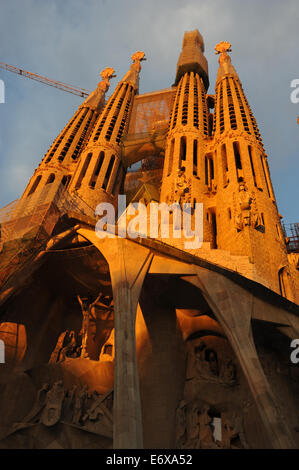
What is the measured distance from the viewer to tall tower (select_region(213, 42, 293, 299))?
17102 mm

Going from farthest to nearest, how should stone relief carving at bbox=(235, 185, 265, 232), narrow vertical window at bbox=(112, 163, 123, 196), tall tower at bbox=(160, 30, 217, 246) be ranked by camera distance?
narrow vertical window at bbox=(112, 163, 123, 196)
tall tower at bbox=(160, 30, 217, 246)
stone relief carving at bbox=(235, 185, 265, 232)

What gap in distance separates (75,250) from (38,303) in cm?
301

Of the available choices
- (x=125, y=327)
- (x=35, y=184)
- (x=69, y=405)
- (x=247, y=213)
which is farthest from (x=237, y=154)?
(x=69, y=405)

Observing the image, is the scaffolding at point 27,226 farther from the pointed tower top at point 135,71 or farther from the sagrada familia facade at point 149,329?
the pointed tower top at point 135,71

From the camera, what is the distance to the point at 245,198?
61.9 feet

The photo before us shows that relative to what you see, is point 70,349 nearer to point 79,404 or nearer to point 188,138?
point 79,404

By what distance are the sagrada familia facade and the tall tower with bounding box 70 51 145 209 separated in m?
5.58

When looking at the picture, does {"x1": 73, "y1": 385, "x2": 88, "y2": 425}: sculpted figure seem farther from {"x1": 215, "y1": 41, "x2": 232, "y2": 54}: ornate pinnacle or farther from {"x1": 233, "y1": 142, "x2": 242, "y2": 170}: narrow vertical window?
{"x1": 215, "y1": 41, "x2": 232, "y2": 54}: ornate pinnacle

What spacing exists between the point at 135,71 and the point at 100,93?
6285 mm

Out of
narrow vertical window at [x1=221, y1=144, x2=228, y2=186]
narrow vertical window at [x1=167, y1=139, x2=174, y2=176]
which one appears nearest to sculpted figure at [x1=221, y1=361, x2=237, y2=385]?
narrow vertical window at [x1=221, y1=144, x2=228, y2=186]

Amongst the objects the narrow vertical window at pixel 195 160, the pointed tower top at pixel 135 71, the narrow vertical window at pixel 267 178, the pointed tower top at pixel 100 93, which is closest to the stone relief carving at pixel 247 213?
the narrow vertical window at pixel 267 178

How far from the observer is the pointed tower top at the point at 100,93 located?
125 feet

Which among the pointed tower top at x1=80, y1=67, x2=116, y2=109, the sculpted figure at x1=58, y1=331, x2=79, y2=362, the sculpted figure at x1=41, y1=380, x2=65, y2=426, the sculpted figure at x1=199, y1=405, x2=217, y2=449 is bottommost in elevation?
the sculpted figure at x1=199, y1=405, x2=217, y2=449

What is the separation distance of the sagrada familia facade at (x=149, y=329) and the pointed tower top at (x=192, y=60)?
70.6ft
